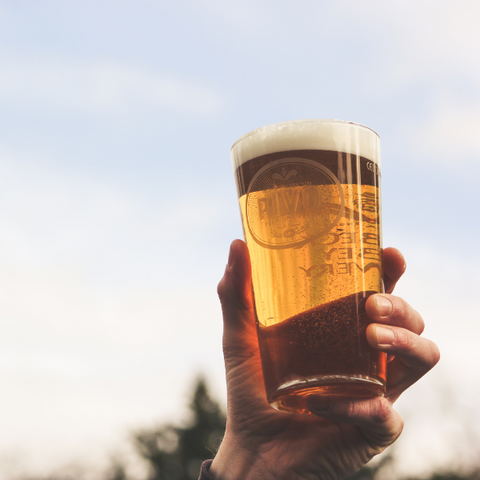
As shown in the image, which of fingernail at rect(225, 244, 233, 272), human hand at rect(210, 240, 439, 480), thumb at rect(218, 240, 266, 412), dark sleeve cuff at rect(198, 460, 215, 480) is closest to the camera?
fingernail at rect(225, 244, 233, 272)

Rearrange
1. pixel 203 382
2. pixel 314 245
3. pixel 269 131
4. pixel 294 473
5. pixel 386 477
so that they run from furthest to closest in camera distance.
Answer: pixel 386 477 → pixel 203 382 → pixel 294 473 → pixel 269 131 → pixel 314 245

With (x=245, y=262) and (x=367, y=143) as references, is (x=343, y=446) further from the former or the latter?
(x=367, y=143)

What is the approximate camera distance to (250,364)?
265cm

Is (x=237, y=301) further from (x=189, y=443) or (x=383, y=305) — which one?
(x=189, y=443)

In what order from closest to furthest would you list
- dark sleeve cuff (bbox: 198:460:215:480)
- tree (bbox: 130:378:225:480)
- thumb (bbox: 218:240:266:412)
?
thumb (bbox: 218:240:266:412), dark sleeve cuff (bbox: 198:460:215:480), tree (bbox: 130:378:225:480)

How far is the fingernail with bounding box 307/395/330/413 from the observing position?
1948 mm

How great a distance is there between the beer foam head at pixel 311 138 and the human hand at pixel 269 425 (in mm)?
404

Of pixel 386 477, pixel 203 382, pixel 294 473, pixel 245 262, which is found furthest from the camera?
pixel 386 477

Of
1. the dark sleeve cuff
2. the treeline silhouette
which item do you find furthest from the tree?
the dark sleeve cuff

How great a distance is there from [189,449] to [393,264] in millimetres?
41351

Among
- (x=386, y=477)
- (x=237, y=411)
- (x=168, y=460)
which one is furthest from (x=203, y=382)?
(x=237, y=411)

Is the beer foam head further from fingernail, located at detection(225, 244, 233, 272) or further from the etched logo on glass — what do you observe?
fingernail, located at detection(225, 244, 233, 272)

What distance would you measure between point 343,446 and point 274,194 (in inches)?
48.3

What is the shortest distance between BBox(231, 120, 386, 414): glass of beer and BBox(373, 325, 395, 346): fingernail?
39 mm
